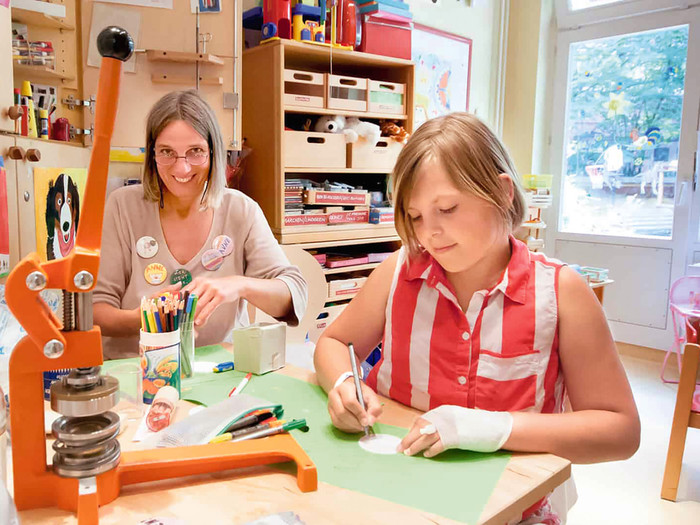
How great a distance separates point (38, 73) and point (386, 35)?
164 cm

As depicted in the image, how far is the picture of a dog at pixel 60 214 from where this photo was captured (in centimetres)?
182

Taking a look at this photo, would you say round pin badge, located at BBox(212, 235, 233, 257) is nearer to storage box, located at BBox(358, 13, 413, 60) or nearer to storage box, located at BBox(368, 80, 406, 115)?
storage box, located at BBox(368, 80, 406, 115)

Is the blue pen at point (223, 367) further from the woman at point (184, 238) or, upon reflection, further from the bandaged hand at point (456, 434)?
the bandaged hand at point (456, 434)

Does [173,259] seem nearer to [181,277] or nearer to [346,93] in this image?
[181,277]

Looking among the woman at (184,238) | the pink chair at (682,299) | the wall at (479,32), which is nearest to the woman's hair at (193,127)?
the woman at (184,238)

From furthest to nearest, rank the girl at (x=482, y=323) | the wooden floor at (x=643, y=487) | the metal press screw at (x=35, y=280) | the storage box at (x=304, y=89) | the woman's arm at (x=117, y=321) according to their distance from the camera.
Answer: the storage box at (x=304, y=89)
the wooden floor at (x=643, y=487)
the woman's arm at (x=117, y=321)
the girl at (x=482, y=323)
the metal press screw at (x=35, y=280)

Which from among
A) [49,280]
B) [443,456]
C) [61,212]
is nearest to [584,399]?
[443,456]

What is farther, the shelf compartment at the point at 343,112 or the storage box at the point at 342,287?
the storage box at the point at 342,287

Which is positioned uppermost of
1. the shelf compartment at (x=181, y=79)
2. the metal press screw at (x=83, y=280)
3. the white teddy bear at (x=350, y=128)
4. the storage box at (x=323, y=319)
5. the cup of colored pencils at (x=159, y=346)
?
the shelf compartment at (x=181, y=79)

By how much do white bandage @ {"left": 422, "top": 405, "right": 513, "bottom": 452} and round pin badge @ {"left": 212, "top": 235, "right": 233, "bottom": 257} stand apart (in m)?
0.91

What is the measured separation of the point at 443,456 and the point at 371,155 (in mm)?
2262

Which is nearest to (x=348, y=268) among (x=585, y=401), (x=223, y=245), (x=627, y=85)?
(x=223, y=245)

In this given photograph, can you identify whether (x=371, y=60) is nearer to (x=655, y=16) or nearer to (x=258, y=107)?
(x=258, y=107)

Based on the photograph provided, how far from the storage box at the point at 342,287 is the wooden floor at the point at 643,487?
125cm
